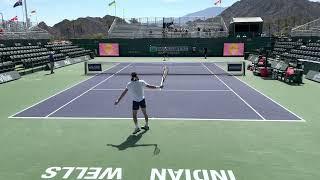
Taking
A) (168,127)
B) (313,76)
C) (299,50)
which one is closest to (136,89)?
(168,127)

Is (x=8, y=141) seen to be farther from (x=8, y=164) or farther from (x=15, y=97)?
(x=15, y=97)

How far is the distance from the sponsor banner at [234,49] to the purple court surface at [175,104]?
102ft

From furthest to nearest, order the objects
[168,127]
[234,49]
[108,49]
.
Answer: [108,49] → [234,49] → [168,127]

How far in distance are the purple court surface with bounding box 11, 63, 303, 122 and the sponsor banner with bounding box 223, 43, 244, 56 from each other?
31169mm

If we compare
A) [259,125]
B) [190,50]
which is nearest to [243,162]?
[259,125]

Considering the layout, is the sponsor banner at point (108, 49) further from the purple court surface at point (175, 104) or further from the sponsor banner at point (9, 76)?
the purple court surface at point (175, 104)

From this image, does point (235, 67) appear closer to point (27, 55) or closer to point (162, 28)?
point (27, 55)

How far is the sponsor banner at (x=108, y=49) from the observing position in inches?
2212

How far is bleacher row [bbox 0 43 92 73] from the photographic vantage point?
31.1 metres

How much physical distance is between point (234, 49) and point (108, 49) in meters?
19.2

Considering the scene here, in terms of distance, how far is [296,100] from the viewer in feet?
59.4

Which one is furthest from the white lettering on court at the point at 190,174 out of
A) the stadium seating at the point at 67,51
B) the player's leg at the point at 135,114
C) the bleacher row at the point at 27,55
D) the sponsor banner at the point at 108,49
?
the sponsor banner at the point at 108,49

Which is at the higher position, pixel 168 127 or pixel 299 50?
pixel 299 50

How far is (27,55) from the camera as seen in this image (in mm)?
36344
